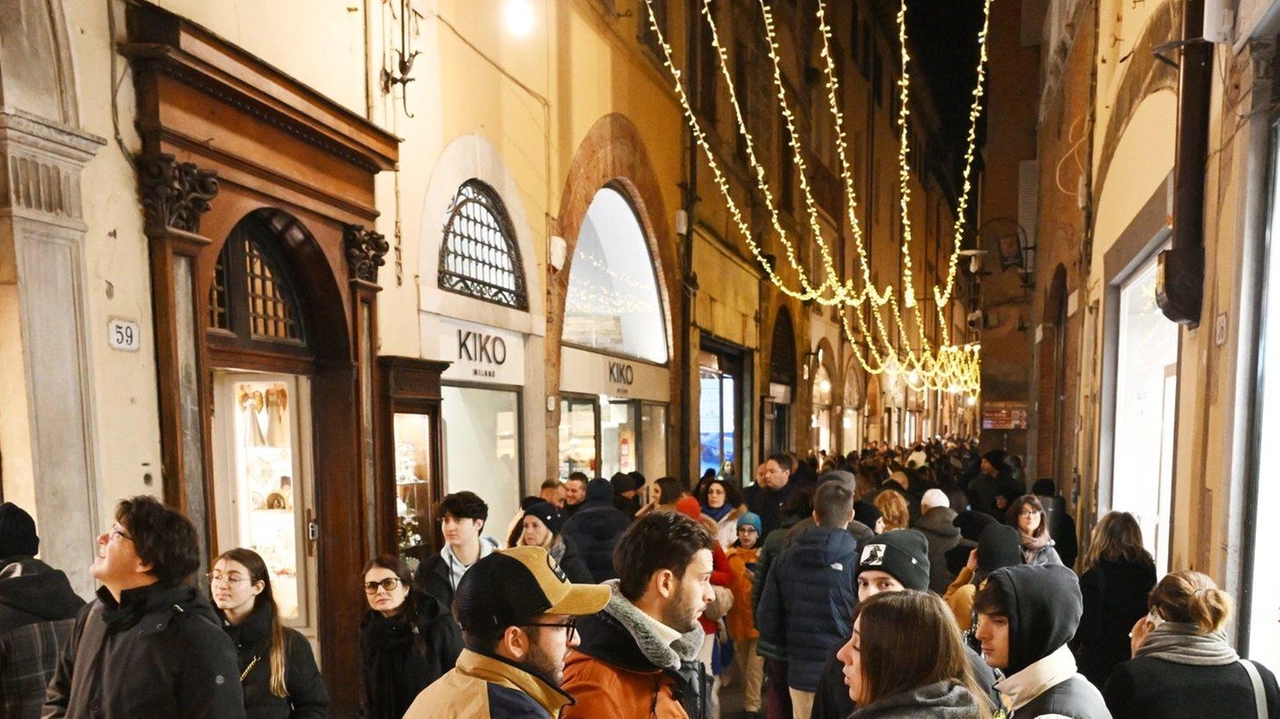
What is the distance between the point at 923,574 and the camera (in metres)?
3.26

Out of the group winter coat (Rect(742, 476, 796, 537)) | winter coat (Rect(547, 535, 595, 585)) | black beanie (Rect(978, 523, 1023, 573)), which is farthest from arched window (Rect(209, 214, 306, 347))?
black beanie (Rect(978, 523, 1023, 573))

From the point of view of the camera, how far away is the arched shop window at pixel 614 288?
1209 cm

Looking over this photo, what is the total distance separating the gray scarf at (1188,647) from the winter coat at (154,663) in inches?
112

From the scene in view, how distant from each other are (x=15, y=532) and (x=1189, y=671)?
4.19 meters

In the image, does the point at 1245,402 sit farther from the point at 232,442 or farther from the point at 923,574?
the point at 232,442

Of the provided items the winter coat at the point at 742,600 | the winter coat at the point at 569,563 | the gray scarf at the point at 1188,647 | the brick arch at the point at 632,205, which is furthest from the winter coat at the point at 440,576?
the brick arch at the point at 632,205

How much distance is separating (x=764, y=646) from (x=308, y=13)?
493 centimetres

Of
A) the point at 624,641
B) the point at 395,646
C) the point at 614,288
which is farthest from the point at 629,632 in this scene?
the point at 614,288

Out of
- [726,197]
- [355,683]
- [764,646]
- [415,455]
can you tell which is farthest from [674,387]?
[764,646]

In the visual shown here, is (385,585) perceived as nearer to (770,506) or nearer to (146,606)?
(146,606)

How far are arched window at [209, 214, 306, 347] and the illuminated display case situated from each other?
79 centimetres

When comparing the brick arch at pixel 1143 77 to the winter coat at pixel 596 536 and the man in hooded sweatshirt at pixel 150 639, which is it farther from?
the man in hooded sweatshirt at pixel 150 639

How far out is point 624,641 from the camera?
7.40ft

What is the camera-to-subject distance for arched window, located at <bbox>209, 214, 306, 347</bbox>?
5.34 meters
